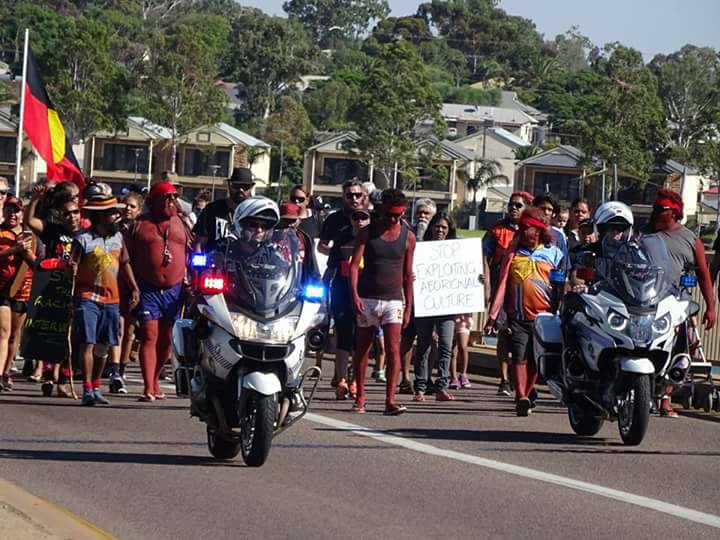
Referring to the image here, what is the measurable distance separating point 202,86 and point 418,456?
9798 cm

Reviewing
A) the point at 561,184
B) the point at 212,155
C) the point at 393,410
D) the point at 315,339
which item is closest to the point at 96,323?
the point at 393,410

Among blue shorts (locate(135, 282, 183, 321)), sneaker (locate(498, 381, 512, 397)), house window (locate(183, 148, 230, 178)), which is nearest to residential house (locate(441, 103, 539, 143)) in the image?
house window (locate(183, 148, 230, 178))

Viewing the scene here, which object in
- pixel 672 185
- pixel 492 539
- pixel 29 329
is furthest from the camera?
pixel 672 185

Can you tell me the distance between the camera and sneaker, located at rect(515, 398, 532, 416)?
14250mm

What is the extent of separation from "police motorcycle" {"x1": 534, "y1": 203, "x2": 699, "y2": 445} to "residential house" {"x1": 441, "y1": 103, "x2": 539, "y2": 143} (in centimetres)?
13963

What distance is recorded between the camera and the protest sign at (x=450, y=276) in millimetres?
17234

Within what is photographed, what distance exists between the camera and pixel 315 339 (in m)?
11.2

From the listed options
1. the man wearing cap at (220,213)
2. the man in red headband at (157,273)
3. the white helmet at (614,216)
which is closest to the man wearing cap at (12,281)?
the man in red headband at (157,273)

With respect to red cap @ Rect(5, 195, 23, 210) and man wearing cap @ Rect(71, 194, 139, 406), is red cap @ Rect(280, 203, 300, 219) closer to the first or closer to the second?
man wearing cap @ Rect(71, 194, 139, 406)

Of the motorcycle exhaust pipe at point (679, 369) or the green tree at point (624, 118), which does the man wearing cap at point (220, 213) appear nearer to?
the motorcycle exhaust pipe at point (679, 369)

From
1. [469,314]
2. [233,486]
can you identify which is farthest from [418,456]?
[469,314]

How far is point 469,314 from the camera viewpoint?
58.6ft

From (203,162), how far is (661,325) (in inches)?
4128

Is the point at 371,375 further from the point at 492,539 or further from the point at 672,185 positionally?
the point at 672,185
